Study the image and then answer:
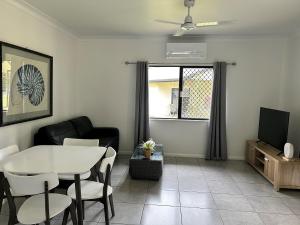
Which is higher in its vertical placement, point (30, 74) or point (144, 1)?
point (144, 1)

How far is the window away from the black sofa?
→ 3.42 ft

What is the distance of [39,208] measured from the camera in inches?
76.7

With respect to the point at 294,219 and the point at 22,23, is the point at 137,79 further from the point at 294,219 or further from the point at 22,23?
the point at 294,219

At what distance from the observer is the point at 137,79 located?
488cm

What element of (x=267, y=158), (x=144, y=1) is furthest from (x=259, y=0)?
(x=267, y=158)

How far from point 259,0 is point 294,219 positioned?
2607mm

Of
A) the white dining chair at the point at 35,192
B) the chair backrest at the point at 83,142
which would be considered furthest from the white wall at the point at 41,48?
the white dining chair at the point at 35,192

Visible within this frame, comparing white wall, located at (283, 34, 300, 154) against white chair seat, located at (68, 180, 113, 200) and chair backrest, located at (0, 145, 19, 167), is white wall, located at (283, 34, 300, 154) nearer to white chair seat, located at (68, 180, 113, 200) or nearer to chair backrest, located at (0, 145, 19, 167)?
white chair seat, located at (68, 180, 113, 200)

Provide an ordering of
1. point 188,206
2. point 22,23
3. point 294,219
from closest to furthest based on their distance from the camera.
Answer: point 294,219
point 188,206
point 22,23

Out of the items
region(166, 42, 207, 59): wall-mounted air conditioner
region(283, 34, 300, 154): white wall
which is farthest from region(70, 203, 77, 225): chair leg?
region(283, 34, 300, 154): white wall

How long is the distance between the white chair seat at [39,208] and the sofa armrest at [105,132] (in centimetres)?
263

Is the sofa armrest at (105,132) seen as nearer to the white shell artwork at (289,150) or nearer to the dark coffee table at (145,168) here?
the dark coffee table at (145,168)

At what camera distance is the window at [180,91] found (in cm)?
496

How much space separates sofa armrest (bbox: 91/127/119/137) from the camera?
4752 millimetres
